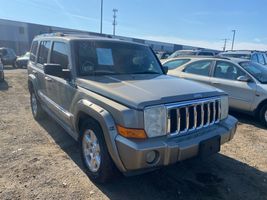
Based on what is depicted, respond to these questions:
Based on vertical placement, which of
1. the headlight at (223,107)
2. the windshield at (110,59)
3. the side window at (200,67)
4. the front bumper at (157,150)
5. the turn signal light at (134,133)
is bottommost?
the front bumper at (157,150)

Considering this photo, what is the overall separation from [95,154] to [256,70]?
529 cm

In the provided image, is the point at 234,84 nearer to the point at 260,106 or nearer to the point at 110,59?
the point at 260,106

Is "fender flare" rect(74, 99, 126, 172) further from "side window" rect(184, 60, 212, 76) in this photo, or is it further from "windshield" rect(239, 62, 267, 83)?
"side window" rect(184, 60, 212, 76)

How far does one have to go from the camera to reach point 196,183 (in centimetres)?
354

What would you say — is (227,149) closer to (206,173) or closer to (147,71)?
(206,173)

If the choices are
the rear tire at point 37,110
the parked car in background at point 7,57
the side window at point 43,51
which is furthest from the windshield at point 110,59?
the parked car in background at point 7,57

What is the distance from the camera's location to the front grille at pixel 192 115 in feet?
9.75

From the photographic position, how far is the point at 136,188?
11.2 ft

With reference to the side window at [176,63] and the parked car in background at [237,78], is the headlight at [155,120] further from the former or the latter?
the side window at [176,63]

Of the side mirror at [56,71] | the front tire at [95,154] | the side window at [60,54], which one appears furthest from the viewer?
the side window at [60,54]

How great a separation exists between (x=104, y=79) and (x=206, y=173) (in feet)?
6.72

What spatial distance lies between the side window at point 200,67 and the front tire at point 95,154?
4.83 m

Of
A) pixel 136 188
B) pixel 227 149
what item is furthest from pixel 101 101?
pixel 227 149

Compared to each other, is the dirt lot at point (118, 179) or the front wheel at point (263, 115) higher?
the front wheel at point (263, 115)
